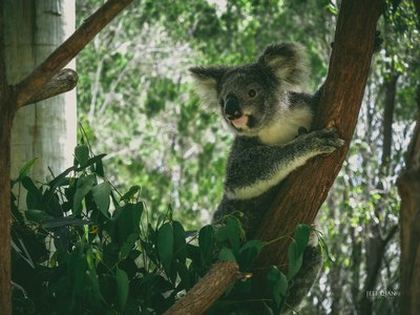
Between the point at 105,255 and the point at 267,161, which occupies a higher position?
the point at 267,161

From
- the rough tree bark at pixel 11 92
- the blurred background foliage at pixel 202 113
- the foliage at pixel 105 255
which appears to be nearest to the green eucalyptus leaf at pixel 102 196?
the foliage at pixel 105 255

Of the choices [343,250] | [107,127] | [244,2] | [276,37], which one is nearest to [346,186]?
[343,250]

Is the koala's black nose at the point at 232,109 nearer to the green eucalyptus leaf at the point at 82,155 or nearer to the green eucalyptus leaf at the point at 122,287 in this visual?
the green eucalyptus leaf at the point at 82,155

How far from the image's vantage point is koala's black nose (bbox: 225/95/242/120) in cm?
440

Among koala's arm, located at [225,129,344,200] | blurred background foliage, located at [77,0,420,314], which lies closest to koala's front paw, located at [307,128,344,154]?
koala's arm, located at [225,129,344,200]

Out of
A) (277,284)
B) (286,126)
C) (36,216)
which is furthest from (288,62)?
(36,216)

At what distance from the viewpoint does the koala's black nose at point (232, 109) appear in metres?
4.40

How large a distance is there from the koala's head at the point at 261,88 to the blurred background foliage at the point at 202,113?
270 cm

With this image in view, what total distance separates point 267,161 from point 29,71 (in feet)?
4.30

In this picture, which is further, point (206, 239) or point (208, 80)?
point (208, 80)

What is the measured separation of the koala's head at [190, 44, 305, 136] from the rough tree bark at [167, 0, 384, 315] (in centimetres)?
83

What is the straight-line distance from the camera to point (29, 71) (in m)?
3.87

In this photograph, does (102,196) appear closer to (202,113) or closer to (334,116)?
(334,116)

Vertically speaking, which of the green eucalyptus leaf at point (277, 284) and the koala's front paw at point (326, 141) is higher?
the koala's front paw at point (326, 141)
